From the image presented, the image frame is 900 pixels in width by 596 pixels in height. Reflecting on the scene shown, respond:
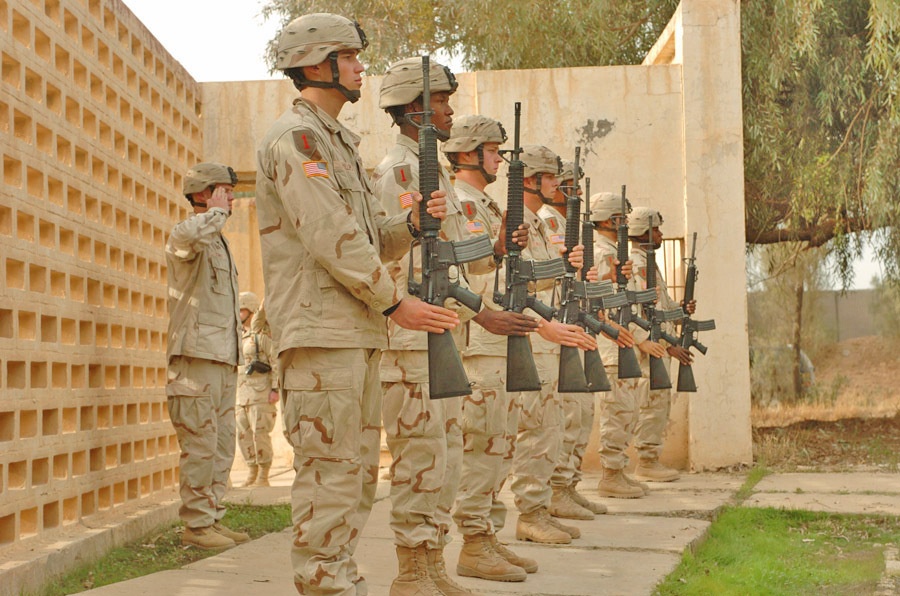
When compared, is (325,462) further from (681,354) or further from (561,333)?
(681,354)

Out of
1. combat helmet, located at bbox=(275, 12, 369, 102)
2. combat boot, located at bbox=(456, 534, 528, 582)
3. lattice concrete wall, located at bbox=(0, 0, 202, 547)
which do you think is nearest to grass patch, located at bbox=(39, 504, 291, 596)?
lattice concrete wall, located at bbox=(0, 0, 202, 547)

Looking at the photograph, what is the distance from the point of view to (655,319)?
887 centimetres

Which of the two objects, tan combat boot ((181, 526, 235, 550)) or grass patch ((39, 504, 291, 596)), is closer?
grass patch ((39, 504, 291, 596))

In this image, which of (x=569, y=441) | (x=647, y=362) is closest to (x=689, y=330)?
(x=647, y=362)

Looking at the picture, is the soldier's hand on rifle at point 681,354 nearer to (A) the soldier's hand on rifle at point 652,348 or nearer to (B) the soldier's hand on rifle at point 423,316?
(A) the soldier's hand on rifle at point 652,348

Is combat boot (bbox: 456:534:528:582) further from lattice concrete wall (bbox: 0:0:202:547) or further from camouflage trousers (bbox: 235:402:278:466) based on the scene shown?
camouflage trousers (bbox: 235:402:278:466)

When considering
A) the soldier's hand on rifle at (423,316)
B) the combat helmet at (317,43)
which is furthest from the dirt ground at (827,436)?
the combat helmet at (317,43)

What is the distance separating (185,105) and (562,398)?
4129 mm

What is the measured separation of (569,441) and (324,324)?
12.8ft

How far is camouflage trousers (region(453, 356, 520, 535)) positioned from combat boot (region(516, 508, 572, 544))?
931mm

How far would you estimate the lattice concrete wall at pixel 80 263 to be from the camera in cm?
545

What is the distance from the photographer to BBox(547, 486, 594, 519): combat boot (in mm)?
7367

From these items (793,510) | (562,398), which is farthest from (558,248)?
(793,510)

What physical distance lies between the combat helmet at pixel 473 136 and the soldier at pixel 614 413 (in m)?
2.84
